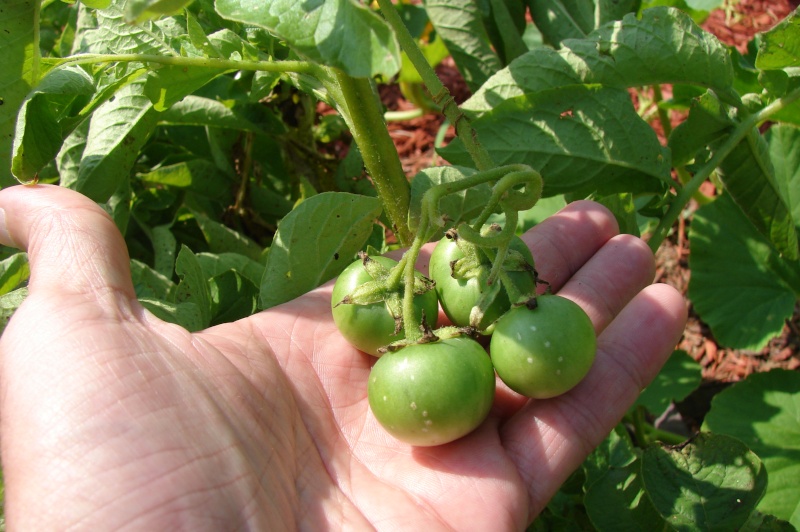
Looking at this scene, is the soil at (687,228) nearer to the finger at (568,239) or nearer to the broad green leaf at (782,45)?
the finger at (568,239)

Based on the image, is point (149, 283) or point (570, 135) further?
point (149, 283)

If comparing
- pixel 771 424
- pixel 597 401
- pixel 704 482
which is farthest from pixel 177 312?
pixel 771 424

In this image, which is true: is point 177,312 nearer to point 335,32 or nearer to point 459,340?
point 459,340

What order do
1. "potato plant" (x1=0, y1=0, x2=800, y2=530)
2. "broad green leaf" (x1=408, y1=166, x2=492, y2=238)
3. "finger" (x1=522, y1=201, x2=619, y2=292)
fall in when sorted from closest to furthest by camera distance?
"potato plant" (x1=0, y1=0, x2=800, y2=530), "broad green leaf" (x1=408, y1=166, x2=492, y2=238), "finger" (x1=522, y1=201, x2=619, y2=292)

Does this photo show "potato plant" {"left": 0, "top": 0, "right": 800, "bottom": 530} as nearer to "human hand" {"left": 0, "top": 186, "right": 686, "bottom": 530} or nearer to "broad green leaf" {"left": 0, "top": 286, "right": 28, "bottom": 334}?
"broad green leaf" {"left": 0, "top": 286, "right": 28, "bottom": 334}

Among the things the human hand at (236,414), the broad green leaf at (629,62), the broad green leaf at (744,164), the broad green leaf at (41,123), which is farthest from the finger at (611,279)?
the broad green leaf at (41,123)

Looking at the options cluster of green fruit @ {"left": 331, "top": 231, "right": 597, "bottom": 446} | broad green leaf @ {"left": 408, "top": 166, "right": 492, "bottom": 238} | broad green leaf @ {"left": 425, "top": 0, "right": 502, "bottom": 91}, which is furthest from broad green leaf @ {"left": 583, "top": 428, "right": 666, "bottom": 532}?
broad green leaf @ {"left": 425, "top": 0, "right": 502, "bottom": 91}

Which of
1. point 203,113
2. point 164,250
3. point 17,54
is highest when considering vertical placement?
point 17,54
